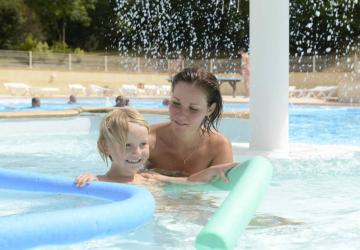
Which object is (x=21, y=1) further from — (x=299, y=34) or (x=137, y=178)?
(x=137, y=178)

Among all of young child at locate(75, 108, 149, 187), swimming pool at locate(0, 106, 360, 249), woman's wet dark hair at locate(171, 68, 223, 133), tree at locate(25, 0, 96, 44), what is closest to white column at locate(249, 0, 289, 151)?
swimming pool at locate(0, 106, 360, 249)

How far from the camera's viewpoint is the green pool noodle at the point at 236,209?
5.87 ft

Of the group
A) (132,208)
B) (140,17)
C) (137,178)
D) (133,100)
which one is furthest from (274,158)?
(140,17)

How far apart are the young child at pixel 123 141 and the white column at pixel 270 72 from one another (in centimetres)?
291

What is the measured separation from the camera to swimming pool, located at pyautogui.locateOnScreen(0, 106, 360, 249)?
8.37ft

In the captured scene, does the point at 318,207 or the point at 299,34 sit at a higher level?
the point at 299,34

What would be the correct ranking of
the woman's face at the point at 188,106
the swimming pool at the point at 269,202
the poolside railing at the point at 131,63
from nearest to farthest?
the swimming pool at the point at 269,202 → the woman's face at the point at 188,106 → the poolside railing at the point at 131,63

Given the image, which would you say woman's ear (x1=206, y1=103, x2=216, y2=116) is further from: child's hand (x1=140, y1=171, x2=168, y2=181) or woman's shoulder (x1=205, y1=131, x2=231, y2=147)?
child's hand (x1=140, y1=171, x2=168, y2=181)

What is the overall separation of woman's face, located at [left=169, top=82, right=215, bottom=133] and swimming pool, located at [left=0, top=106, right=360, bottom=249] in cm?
37

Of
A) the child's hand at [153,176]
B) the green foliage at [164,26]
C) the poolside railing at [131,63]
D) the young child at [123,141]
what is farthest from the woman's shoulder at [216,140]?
the green foliage at [164,26]

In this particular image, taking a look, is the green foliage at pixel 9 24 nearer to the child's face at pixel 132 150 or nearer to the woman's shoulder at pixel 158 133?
the woman's shoulder at pixel 158 133

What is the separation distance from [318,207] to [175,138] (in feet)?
2.85

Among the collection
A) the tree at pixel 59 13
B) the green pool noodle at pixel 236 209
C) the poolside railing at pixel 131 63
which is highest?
the tree at pixel 59 13

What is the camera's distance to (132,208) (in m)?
2.24
